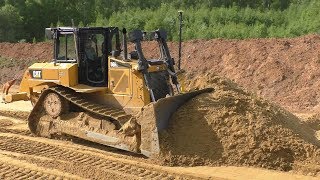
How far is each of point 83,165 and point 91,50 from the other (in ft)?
8.79

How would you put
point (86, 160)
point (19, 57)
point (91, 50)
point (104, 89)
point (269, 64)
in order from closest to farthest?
point (86, 160) < point (104, 89) < point (91, 50) < point (269, 64) < point (19, 57)

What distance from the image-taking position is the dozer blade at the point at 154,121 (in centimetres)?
786

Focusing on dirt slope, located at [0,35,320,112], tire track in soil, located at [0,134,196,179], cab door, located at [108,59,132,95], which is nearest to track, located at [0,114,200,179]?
tire track in soil, located at [0,134,196,179]

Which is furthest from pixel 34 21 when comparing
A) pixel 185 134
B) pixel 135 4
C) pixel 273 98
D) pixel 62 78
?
pixel 185 134

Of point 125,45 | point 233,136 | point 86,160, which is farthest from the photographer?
point 125,45

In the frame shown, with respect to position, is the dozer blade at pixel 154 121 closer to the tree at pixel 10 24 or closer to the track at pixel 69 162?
the track at pixel 69 162

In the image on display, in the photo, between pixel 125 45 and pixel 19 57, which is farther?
pixel 19 57

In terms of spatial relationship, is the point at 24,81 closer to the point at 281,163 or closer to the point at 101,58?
the point at 101,58

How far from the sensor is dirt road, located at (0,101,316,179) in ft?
24.0

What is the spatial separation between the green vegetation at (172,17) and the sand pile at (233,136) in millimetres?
14002

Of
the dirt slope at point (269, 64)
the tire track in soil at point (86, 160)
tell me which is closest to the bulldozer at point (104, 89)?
the tire track in soil at point (86, 160)

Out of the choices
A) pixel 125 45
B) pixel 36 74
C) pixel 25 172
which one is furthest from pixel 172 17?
pixel 25 172

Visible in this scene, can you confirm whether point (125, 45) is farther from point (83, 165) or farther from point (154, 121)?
point (83, 165)

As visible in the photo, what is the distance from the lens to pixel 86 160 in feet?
27.0
